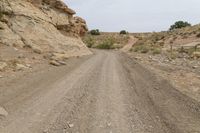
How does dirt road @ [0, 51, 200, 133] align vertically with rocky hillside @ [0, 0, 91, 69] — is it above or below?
below

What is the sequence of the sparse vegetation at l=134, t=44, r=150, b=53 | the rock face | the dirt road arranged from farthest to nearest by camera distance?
the sparse vegetation at l=134, t=44, r=150, b=53 < the rock face < the dirt road

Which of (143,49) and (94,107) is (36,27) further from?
(143,49)

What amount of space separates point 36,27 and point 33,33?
892mm

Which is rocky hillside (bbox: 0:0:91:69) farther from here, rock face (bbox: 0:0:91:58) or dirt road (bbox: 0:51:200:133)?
dirt road (bbox: 0:51:200:133)

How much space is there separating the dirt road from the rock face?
961 centimetres

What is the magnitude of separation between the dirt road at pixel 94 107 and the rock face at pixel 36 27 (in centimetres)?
961

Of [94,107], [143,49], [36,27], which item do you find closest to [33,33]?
[36,27]

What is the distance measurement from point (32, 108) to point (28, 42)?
1442 cm

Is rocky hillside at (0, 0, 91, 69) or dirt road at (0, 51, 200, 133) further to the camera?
rocky hillside at (0, 0, 91, 69)

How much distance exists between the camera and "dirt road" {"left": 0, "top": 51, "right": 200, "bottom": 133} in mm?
6308

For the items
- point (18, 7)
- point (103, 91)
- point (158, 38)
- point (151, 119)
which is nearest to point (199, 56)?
point (18, 7)

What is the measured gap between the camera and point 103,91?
998cm

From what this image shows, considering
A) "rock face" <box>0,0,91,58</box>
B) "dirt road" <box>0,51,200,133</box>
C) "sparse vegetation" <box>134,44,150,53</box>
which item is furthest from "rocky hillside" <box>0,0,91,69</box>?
"sparse vegetation" <box>134,44,150,53</box>

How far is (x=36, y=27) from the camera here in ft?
75.2
